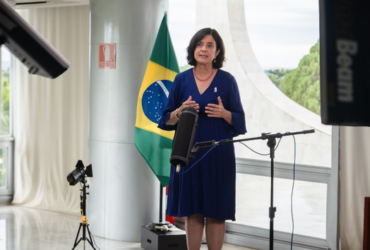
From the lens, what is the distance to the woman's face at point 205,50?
7.84 feet

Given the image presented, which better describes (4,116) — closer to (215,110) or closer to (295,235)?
(215,110)

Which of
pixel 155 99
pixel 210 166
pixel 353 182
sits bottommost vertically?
pixel 353 182

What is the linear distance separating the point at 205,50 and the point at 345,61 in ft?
6.50

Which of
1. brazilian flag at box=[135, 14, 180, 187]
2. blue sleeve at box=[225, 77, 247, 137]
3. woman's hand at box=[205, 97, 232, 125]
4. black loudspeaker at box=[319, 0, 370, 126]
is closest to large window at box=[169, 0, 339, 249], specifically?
brazilian flag at box=[135, 14, 180, 187]

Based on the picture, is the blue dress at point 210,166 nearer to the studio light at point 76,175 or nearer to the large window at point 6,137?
the studio light at point 76,175


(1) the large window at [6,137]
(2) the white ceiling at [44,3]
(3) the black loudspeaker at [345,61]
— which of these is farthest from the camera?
(1) the large window at [6,137]

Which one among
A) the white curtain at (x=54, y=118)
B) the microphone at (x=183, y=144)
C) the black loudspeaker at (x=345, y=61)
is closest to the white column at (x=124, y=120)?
the white curtain at (x=54, y=118)

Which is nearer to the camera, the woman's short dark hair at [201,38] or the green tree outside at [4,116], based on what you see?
the woman's short dark hair at [201,38]

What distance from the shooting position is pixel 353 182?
2.89 m

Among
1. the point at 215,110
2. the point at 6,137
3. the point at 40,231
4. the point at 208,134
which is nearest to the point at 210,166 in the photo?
the point at 208,134

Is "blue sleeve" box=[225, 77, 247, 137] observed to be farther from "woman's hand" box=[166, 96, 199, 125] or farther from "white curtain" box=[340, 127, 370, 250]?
"white curtain" box=[340, 127, 370, 250]

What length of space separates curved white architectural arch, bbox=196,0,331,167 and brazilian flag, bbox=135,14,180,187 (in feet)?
2.10

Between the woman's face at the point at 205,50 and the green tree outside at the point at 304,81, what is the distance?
3.75 feet

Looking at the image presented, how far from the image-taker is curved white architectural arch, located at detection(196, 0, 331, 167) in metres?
3.27
